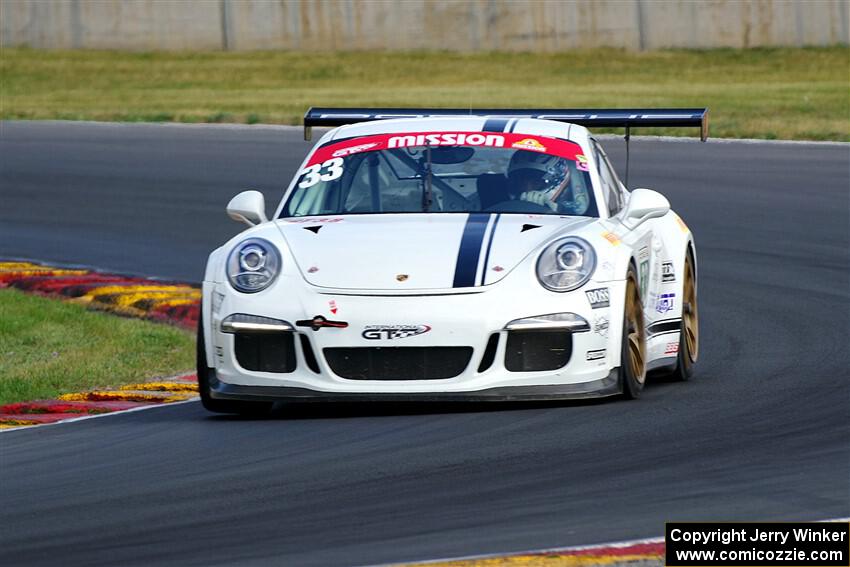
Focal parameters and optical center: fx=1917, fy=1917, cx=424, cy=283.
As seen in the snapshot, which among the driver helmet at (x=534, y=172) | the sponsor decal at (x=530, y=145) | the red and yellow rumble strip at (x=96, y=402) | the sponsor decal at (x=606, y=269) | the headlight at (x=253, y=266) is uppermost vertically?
the sponsor decal at (x=530, y=145)

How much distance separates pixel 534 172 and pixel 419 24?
2754 centimetres

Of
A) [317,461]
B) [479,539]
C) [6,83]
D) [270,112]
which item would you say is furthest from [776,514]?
[6,83]

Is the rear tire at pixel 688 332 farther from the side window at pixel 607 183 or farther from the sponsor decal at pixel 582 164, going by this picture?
the sponsor decal at pixel 582 164

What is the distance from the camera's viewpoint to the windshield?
8.45m

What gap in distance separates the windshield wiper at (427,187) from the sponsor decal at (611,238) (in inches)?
33.2

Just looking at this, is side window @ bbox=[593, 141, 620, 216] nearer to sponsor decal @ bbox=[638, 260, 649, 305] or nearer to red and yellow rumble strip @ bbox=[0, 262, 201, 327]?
sponsor decal @ bbox=[638, 260, 649, 305]

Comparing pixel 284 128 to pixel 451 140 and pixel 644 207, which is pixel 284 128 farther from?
pixel 644 207

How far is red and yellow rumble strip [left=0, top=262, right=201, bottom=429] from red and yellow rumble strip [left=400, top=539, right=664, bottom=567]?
11.7ft


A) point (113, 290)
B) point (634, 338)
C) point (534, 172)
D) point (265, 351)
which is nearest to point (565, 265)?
point (634, 338)

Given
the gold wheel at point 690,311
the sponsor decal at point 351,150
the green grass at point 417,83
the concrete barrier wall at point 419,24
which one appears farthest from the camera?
the concrete barrier wall at point 419,24

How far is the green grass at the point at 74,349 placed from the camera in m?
9.88

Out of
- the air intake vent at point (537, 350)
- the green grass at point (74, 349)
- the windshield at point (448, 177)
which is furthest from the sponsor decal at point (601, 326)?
the green grass at point (74, 349)

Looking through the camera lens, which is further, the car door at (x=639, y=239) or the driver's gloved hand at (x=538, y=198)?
the driver's gloved hand at (x=538, y=198)

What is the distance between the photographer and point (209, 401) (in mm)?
7887
